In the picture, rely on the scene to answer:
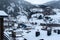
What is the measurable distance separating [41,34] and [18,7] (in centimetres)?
5886

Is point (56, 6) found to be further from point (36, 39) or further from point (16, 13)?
point (36, 39)

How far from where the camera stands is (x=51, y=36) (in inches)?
777

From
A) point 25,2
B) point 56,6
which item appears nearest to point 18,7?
point 25,2

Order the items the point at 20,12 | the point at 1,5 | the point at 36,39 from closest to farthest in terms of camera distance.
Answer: the point at 36,39 → the point at 1,5 → the point at 20,12

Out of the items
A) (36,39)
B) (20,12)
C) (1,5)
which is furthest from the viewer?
(20,12)

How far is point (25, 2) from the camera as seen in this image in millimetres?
79312

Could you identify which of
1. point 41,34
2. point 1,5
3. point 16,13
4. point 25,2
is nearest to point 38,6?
point 25,2

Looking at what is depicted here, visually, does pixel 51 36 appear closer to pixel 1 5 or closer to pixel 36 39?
pixel 36 39

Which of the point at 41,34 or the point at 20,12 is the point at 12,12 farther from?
the point at 41,34

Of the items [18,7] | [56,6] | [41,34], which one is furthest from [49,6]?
[41,34]

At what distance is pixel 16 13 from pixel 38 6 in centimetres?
953

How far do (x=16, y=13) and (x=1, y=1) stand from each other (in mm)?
6021

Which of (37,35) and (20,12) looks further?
(20,12)

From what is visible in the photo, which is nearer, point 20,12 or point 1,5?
point 1,5
